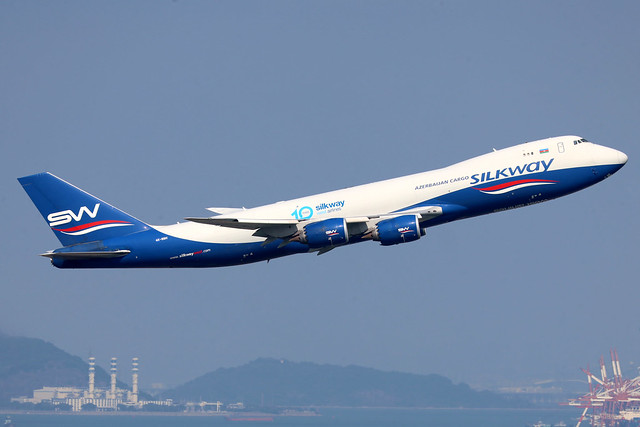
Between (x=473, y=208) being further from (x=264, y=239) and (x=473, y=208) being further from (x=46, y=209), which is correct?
(x=46, y=209)

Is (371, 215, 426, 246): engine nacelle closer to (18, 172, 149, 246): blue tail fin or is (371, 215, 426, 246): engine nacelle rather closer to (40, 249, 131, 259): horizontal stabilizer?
(18, 172, 149, 246): blue tail fin

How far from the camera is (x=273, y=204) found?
66.1 metres

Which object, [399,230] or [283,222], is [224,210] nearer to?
[283,222]

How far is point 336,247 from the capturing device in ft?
212

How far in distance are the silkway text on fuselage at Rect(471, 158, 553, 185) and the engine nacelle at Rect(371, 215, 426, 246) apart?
5409mm

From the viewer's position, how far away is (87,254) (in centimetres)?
6462

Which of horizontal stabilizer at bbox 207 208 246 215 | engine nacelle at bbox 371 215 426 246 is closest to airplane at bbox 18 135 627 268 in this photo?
engine nacelle at bbox 371 215 426 246

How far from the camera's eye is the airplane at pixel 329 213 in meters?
61.8

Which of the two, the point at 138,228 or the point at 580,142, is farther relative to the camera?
the point at 138,228

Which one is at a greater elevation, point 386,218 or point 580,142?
point 580,142

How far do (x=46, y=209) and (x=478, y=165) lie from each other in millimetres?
33518

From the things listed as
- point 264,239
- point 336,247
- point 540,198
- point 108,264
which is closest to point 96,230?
point 108,264

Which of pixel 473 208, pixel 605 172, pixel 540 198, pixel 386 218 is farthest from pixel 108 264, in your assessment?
pixel 605 172

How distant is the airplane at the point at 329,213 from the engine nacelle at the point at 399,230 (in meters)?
0.07
